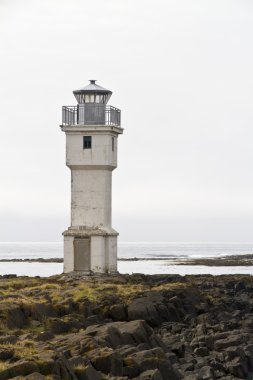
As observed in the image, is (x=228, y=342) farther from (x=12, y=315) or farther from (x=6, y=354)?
(x=6, y=354)

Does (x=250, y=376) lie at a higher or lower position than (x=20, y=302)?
lower

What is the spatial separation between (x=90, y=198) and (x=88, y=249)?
6.79 feet

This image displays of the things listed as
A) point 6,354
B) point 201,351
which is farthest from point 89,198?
point 6,354

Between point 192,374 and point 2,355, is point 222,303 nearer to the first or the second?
point 192,374

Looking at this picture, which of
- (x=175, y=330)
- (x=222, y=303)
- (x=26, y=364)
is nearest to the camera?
(x=26, y=364)

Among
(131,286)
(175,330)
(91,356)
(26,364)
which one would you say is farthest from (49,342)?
(131,286)

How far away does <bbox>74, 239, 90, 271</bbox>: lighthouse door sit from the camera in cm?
4228

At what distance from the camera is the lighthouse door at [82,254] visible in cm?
4228

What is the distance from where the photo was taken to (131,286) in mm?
36031

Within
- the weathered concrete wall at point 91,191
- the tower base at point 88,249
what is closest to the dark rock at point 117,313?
the tower base at point 88,249

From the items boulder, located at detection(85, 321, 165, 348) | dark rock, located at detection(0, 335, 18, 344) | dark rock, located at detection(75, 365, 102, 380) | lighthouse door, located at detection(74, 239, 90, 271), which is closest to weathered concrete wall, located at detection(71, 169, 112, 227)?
lighthouse door, located at detection(74, 239, 90, 271)

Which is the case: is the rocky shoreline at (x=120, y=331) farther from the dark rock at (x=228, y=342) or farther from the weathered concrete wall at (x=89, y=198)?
the weathered concrete wall at (x=89, y=198)

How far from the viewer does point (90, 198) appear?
42531 millimetres

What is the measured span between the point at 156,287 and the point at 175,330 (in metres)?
7.69
